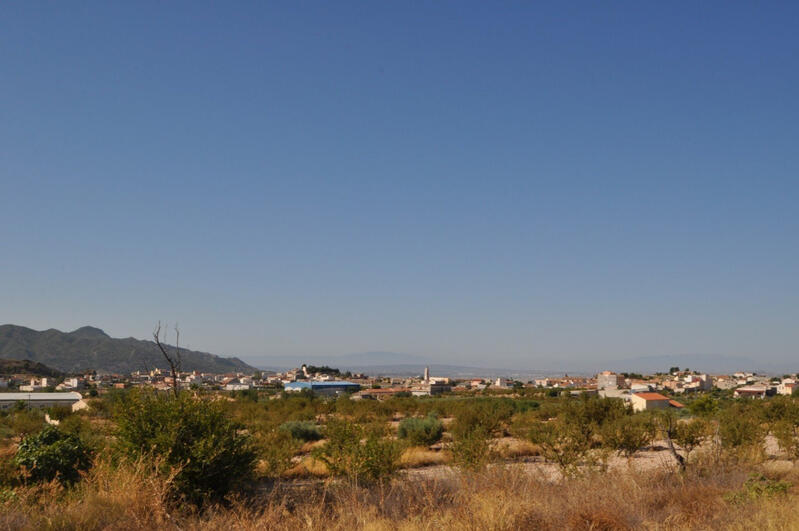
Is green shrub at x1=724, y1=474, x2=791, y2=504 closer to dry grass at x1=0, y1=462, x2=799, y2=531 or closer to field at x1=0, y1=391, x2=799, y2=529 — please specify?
field at x1=0, y1=391, x2=799, y2=529

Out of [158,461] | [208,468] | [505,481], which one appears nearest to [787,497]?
[505,481]

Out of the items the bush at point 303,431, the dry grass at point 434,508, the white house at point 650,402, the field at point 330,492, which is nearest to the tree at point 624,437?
the field at point 330,492

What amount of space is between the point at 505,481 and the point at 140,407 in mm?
5899

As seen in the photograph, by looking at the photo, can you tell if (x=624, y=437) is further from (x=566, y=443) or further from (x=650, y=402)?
(x=650, y=402)

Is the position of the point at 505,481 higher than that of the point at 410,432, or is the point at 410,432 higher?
the point at 505,481

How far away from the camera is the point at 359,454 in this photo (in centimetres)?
1330

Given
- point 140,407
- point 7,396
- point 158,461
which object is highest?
point 140,407

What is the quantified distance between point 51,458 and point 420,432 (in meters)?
18.7

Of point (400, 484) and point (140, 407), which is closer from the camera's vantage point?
point (140, 407)

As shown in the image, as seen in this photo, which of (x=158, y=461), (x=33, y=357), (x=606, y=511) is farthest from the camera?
(x=33, y=357)

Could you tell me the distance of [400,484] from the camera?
10750mm

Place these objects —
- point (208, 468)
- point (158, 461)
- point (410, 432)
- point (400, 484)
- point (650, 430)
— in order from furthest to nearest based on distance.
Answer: point (410, 432) → point (650, 430) → point (400, 484) → point (208, 468) → point (158, 461)

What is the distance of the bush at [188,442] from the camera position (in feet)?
30.4

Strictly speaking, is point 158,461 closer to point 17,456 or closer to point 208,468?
point 208,468
